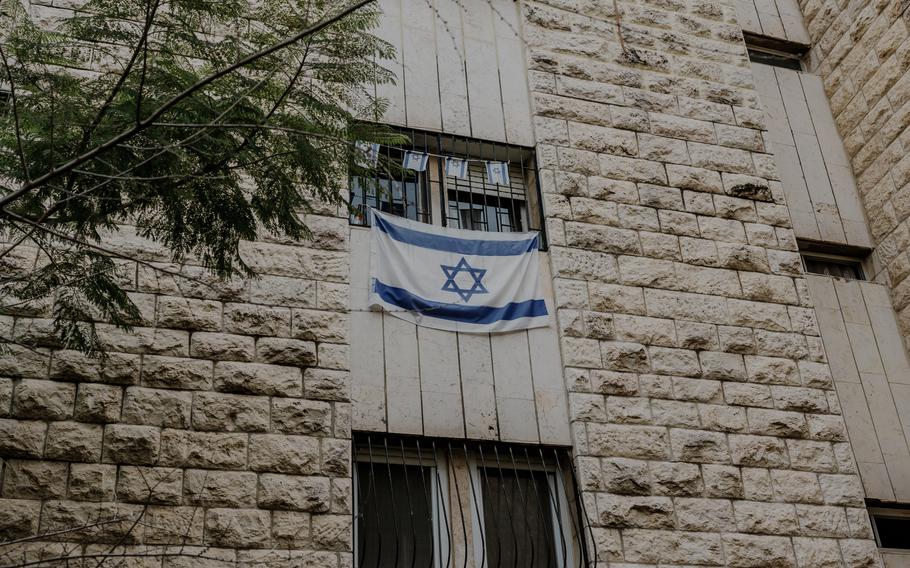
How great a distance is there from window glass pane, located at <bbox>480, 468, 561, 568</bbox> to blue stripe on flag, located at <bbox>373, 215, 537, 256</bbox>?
2016 millimetres

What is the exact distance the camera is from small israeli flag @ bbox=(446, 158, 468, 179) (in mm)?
9656

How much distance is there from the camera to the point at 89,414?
7.41 meters

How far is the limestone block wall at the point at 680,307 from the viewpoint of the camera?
28.2 feet

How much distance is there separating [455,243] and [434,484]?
7.30ft

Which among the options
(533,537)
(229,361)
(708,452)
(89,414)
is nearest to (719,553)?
(708,452)

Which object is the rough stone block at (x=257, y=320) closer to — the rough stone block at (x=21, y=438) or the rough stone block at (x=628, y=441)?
the rough stone block at (x=21, y=438)

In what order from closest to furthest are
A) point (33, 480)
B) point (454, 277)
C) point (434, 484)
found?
point (33, 480)
point (434, 484)
point (454, 277)

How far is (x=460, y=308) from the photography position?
8.90 m

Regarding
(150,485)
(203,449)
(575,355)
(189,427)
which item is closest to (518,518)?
(575,355)

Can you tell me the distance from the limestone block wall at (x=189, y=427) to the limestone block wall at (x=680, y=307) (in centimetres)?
224

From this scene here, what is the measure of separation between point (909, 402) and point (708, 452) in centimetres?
272

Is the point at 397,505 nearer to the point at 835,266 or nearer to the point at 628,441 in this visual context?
the point at 628,441

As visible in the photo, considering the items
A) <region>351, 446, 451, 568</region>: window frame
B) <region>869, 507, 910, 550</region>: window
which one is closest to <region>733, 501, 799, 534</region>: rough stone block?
<region>869, 507, 910, 550</region>: window

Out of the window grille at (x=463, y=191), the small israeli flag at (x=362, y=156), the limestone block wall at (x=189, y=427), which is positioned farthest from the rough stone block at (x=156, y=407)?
the window grille at (x=463, y=191)
